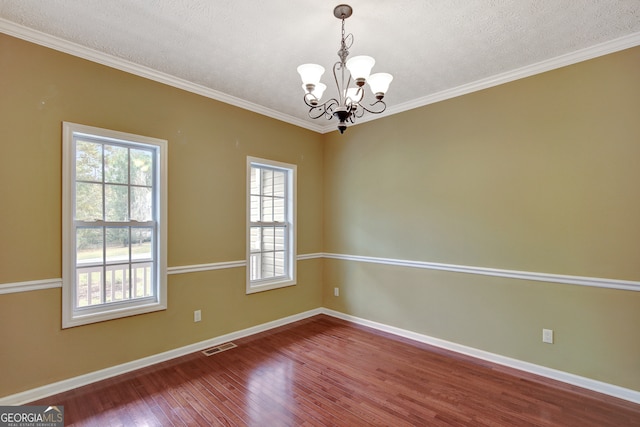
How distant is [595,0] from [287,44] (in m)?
2.11

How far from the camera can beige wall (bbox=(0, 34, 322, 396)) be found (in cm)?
229

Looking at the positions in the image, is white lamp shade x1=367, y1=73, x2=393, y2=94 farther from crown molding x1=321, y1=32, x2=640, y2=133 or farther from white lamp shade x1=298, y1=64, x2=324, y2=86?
crown molding x1=321, y1=32, x2=640, y2=133

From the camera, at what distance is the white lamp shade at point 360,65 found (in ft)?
6.19

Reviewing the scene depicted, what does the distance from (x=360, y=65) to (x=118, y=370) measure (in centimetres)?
319

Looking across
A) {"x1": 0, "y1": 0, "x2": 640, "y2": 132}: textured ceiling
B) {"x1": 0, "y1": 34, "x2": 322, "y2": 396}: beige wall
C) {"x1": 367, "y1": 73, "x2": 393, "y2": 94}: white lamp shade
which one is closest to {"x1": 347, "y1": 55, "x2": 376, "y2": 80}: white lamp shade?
{"x1": 367, "y1": 73, "x2": 393, "y2": 94}: white lamp shade

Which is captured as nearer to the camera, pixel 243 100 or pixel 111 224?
pixel 111 224

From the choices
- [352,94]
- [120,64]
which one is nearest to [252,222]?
[120,64]

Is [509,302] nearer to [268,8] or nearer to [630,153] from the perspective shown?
[630,153]

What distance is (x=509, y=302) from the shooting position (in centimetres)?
296

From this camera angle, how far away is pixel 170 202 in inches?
122

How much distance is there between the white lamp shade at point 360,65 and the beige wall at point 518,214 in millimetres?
1867

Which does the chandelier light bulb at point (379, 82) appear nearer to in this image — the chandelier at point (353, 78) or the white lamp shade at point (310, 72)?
the chandelier at point (353, 78)

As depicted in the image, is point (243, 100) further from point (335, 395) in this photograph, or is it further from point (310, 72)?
point (335, 395)

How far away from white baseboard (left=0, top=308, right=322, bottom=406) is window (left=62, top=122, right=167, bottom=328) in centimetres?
45
